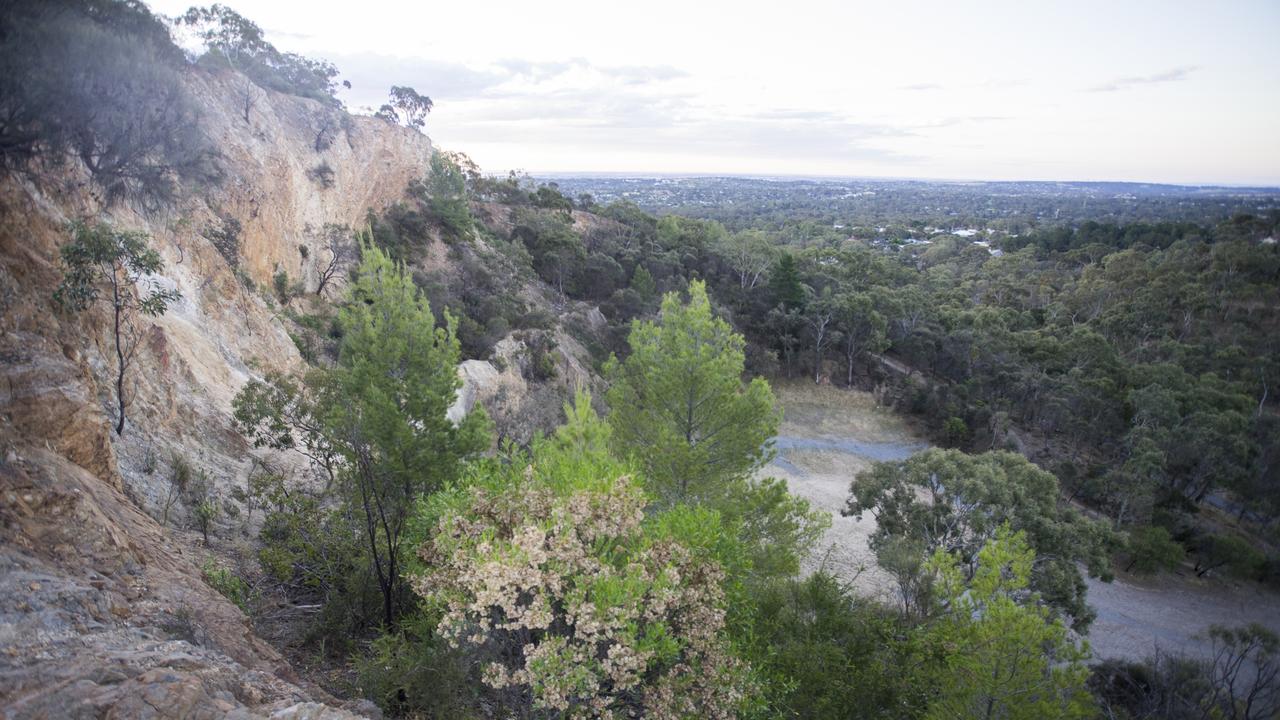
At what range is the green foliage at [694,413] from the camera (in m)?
11.5

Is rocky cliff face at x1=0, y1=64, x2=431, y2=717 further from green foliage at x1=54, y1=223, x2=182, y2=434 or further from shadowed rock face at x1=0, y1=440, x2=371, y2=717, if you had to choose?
green foliage at x1=54, y1=223, x2=182, y2=434

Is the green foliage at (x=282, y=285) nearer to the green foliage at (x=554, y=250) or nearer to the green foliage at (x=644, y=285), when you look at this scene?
the green foliage at (x=554, y=250)

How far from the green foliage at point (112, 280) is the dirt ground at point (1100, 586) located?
486 inches

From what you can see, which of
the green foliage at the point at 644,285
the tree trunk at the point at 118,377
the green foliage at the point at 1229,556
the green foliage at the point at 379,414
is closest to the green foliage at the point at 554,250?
the green foliage at the point at 644,285

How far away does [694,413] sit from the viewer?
12180 millimetres

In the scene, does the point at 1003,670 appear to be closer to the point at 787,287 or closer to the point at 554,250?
the point at 787,287

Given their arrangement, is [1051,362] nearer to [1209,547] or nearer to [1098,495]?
[1098,495]

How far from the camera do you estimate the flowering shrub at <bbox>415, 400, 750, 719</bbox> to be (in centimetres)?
484

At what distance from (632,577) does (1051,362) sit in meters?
34.3

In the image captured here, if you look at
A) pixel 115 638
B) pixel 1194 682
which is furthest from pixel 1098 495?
pixel 115 638

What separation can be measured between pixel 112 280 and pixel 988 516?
60.9ft

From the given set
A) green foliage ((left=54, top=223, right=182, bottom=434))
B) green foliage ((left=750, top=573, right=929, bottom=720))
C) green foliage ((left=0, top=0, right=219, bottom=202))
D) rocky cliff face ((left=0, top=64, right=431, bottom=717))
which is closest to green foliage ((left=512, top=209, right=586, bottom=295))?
rocky cliff face ((left=0, top=64, right=431, bottom=717))

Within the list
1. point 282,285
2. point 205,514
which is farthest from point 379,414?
point 282,285

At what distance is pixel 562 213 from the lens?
46156mm
